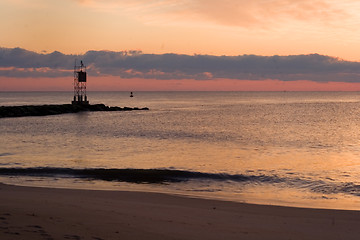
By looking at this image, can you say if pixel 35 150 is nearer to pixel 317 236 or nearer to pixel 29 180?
pixel 29 180

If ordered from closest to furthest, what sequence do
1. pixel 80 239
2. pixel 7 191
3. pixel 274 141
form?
pixel 80 239, pixel 7 191, pixel 274 141

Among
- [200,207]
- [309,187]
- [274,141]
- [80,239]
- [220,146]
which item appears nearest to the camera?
[80,239]

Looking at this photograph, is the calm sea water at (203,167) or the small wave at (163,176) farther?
the small wave at (163,176)

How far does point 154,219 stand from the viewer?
34.8 feet

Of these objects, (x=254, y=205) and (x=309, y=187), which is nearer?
(x=254, y=205)

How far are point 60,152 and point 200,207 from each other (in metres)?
19.1

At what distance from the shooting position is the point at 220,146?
3275 centimetres

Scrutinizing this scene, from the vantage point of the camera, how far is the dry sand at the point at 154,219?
8.91 m

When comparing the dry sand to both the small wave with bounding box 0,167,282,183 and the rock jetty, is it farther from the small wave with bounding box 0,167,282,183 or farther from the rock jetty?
the rock jetty

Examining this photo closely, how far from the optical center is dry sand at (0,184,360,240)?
29.2 feet

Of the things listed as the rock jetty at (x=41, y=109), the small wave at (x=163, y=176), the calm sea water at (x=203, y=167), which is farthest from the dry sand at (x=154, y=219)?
the rock jetty at (x=41, y=109)

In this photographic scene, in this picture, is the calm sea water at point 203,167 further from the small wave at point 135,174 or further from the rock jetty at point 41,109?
the rock jetty at point 41,109

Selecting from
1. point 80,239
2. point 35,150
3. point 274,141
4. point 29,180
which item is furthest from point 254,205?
point 274,141

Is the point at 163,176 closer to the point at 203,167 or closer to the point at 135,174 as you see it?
the point at 135,174
